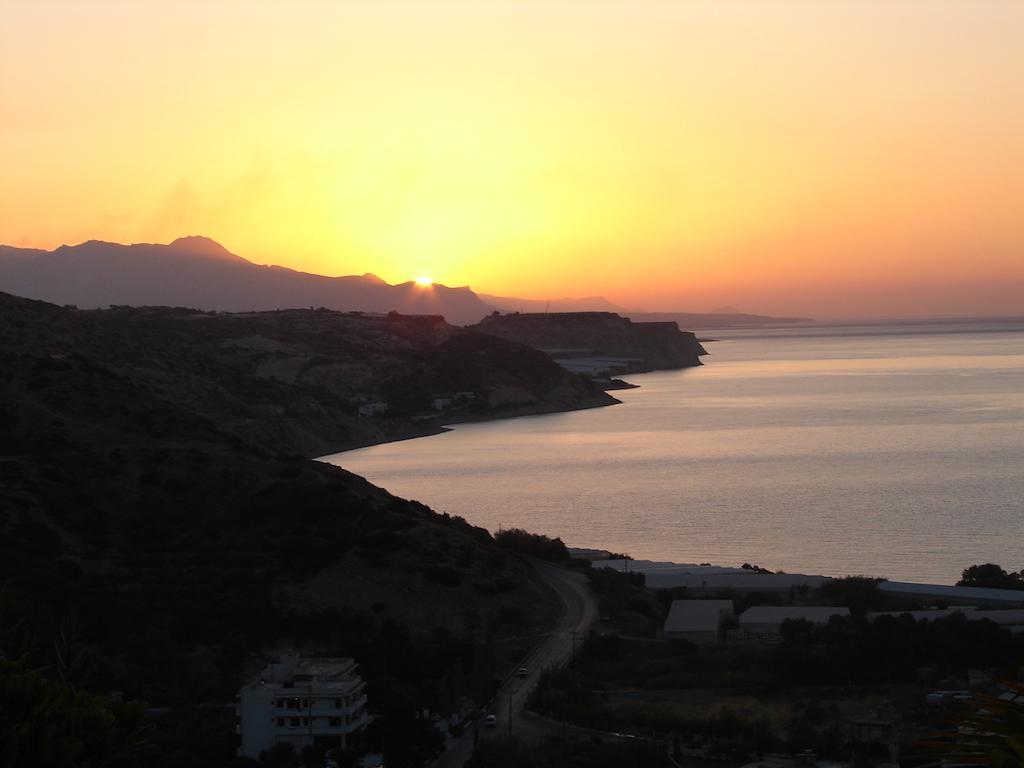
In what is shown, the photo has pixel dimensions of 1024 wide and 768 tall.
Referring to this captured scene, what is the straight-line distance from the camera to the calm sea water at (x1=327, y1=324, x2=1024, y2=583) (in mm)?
29359

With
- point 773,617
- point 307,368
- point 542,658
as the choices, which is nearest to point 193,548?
point 542,658

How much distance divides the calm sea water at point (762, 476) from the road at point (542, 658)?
5.03m

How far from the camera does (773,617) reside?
1970cm

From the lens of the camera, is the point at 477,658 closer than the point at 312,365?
Yes

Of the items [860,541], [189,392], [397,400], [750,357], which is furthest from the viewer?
[750,357]

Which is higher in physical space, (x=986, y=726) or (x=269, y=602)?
(x=986, y=726)

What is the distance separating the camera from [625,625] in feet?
66.1

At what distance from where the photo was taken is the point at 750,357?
14350cm

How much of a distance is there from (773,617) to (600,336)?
355ft

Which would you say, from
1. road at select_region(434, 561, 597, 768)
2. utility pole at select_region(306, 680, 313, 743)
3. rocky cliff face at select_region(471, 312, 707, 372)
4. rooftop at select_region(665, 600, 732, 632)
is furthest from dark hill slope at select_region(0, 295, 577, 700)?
rocky cliff face at select_region(471, 312, 707, 372)

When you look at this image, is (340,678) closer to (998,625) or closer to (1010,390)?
(998,625)

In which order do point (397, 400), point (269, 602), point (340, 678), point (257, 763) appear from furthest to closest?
point (397, 400), point (269, 602), point (340, 678), point (257, 763)

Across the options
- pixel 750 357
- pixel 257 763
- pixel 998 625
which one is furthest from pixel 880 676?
pixel 750 357

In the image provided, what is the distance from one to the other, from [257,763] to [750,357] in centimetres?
13266
